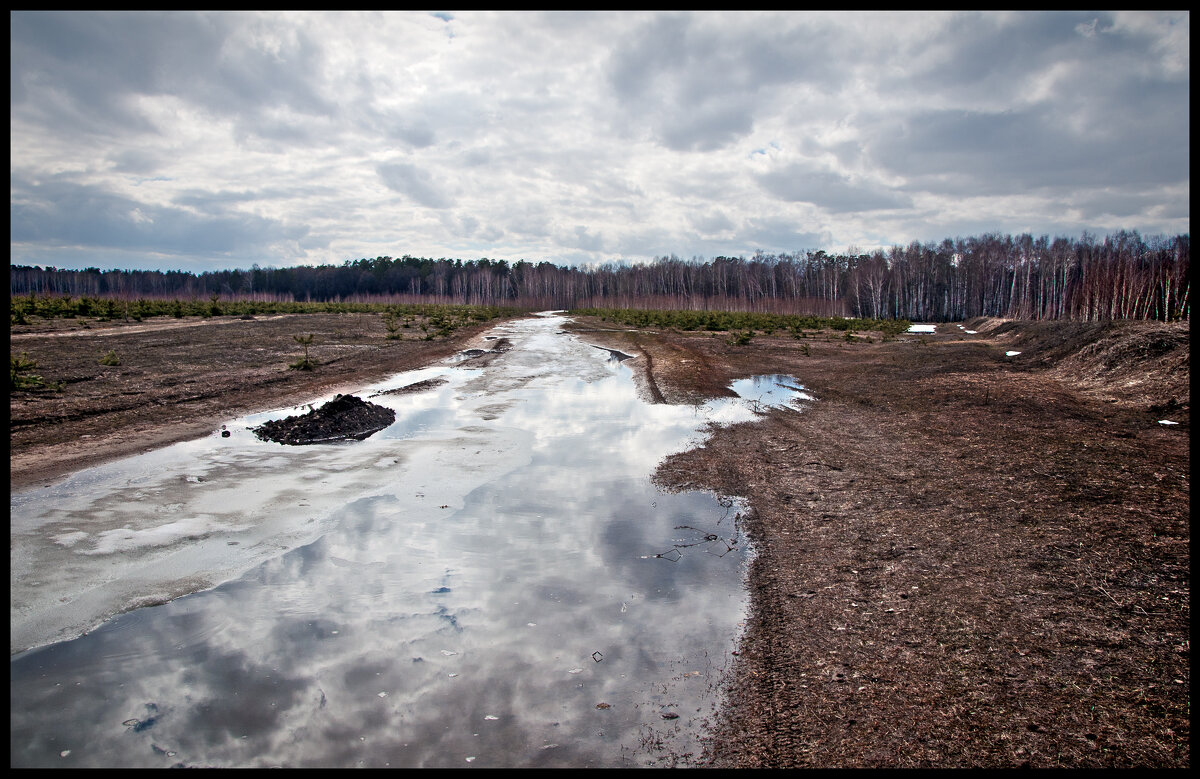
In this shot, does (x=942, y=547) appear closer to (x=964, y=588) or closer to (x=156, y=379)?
(x=964, y=588)

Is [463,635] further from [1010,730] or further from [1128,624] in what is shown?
[1128,624]

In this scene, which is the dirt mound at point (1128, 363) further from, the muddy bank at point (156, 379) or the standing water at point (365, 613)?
the muddy bank at point (156, 379)

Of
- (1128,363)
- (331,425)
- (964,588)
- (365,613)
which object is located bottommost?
(365,613)

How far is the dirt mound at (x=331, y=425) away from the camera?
1040cm

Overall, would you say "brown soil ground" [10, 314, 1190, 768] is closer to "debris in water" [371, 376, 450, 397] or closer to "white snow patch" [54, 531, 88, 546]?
"debris in water" [371, 376, 450, 397]

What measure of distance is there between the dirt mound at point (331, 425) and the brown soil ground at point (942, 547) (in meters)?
1.41

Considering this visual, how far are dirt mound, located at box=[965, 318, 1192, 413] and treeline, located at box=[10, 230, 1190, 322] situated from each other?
21.5m

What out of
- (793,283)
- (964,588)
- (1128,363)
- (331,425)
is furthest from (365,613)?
(793,283)

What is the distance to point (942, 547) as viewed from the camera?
5.86 meters

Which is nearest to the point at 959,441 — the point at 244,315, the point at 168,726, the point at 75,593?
the point at 168,726

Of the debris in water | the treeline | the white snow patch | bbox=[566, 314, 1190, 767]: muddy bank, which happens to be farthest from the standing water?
the treeline

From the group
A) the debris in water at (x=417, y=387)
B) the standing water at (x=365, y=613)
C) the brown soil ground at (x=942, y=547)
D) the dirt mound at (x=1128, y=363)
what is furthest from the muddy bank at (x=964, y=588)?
the debris in water at (x=417, y=387)

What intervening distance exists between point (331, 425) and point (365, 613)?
6921 mm

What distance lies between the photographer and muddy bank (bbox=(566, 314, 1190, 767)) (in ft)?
11.0
